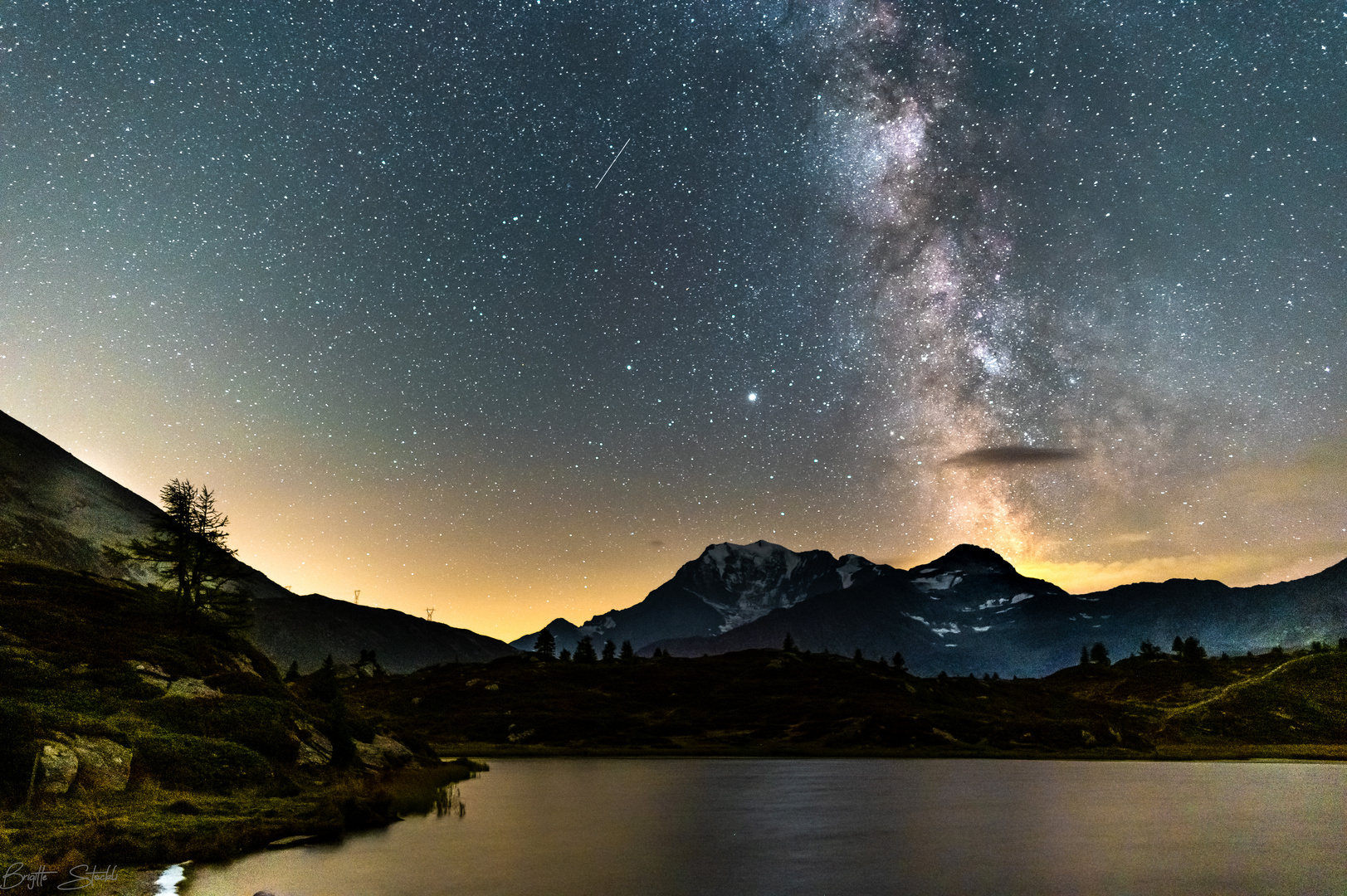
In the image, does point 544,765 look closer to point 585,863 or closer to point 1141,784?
point 1141,784

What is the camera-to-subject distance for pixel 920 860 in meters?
38.1

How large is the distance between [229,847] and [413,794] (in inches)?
1101

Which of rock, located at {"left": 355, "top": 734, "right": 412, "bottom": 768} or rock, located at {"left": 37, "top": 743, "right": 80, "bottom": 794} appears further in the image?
rock, located at {"left": 355, "top": 734, "right": 412, "bottom": 768}

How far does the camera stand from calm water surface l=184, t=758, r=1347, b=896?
3175cm

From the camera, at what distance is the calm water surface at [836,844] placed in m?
31.8

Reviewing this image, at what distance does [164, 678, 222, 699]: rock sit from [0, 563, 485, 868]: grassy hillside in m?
0.14

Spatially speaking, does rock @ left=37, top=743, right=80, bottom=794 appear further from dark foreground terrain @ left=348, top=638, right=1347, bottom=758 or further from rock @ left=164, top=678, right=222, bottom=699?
dark foreground terrain @ left=348, top=638, right=1347, bottom=758

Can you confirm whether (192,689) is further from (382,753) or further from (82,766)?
(382,753)

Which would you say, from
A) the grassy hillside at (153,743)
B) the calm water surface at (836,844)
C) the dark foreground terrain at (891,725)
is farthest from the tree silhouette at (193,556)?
the dark foreground terrain at (891,725)

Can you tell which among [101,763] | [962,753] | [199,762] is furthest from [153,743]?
[962,753]

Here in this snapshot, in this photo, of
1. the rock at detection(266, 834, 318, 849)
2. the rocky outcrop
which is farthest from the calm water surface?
the rocky outcrop

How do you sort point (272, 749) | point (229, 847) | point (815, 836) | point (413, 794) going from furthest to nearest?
point (413, 794) < point (272, 749) < point (815, 836) < point (229, 847)

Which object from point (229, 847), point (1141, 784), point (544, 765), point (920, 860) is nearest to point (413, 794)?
point (229, 847)

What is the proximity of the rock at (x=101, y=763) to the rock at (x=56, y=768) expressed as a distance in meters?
0.50
